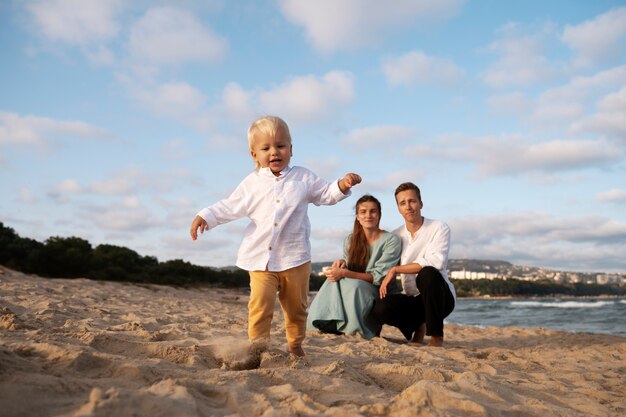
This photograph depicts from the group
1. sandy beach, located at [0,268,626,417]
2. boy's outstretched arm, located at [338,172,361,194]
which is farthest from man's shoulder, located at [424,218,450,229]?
boy's outstretched arm, located at [338,172,361,194]

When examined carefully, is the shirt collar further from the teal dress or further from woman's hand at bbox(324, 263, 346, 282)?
the teal dress

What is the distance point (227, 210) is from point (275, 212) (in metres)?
0.35

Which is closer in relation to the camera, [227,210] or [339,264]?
[227,210]

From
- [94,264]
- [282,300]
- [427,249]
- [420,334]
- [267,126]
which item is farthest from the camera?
[94,264]

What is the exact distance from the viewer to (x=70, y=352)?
6.60 feet

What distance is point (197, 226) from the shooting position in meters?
3.18

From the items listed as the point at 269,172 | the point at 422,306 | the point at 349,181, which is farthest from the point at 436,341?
the point at 269,172

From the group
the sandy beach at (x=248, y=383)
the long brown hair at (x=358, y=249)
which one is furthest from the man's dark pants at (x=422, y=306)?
the sandy beach at (x=248, y=383)

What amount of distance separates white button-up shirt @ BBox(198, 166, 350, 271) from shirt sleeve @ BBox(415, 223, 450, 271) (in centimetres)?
174

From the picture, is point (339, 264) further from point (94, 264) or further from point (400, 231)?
point (94, 264)

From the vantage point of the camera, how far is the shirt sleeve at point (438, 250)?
4582 millimetres

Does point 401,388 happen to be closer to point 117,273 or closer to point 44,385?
point 44,385

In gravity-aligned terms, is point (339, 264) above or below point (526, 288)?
above

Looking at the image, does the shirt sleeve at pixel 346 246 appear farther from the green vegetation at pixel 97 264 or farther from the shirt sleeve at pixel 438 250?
the green vegetation at pixel 97 264
